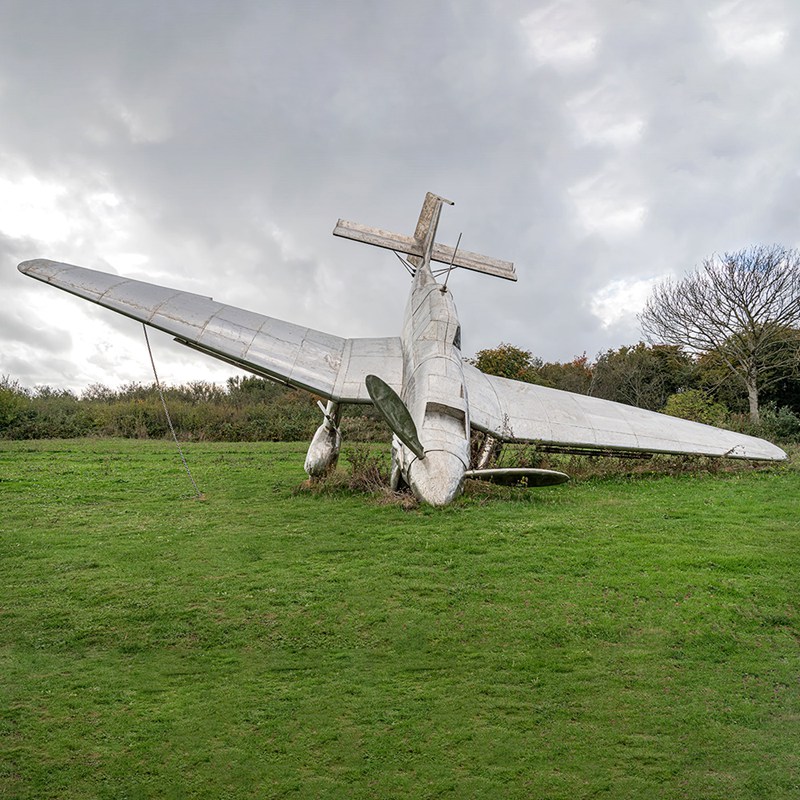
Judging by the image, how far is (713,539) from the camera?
795cm

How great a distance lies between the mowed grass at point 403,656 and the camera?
12.4 ft

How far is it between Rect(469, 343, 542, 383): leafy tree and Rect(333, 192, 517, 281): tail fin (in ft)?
49.3

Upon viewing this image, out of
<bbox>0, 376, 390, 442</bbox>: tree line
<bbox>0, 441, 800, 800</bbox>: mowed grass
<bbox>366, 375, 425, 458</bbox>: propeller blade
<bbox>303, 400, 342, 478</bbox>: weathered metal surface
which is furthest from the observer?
<bbox>0, 376, 390, 442</bbox>: tree line

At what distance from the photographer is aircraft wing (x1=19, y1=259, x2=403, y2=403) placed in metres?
11.5

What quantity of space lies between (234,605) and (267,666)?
1.10 meters

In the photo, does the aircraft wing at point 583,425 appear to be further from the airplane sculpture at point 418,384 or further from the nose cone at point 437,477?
the nose cone at point 437,477

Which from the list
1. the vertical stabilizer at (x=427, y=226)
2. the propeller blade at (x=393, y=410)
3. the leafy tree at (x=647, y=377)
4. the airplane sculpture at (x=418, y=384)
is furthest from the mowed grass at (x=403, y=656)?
the leafy tree at (x=647, y=377)

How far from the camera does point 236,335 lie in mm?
11906

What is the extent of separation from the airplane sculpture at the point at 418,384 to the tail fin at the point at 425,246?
3.92 metres

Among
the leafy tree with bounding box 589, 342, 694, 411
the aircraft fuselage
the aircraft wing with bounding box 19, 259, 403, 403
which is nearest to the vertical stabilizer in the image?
the aircraft fuselage

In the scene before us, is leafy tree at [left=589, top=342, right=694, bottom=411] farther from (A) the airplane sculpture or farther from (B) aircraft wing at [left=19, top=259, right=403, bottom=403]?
(B) aircraft wing at [left=19, top=259, right=403, bottom=403]

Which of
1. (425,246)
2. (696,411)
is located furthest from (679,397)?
(425,246)

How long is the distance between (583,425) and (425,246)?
288 inches

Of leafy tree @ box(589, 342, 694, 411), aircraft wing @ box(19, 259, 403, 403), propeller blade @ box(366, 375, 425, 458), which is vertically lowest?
propeller blade @ box(366, 375, 425, 458)
